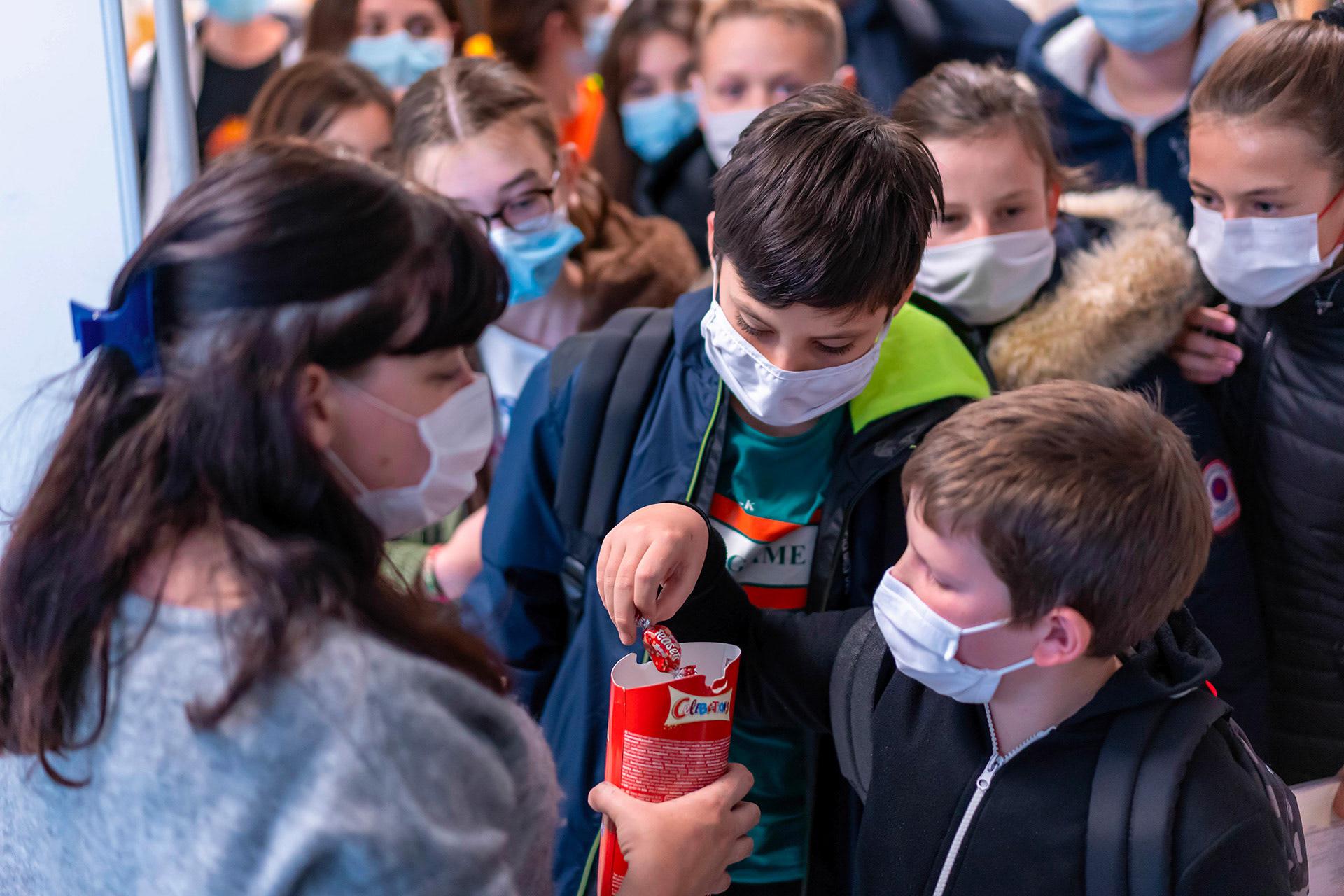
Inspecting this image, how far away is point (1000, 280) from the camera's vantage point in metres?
2.09

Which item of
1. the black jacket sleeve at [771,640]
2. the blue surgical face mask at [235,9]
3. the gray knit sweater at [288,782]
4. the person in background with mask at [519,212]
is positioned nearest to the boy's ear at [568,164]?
the person in background with mask at [519,212]

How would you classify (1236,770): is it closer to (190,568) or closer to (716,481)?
(716,481)

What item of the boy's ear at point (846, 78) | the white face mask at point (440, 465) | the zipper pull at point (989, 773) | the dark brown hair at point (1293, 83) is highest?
the dark brown hair at point (1293, 83)

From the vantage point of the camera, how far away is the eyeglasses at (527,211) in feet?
8.41

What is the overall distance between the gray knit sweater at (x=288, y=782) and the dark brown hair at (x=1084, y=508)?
2.14ft

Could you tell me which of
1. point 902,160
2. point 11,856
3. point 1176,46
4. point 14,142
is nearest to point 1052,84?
point 1176,46

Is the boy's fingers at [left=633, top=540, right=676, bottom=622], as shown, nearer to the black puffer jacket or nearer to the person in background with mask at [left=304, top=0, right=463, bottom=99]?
the black puffer jacket

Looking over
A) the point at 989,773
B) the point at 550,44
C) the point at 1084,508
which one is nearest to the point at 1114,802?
the point at 989,773

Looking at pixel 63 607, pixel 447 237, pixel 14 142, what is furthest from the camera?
pixel 14 142

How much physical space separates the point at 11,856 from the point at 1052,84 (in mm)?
2880

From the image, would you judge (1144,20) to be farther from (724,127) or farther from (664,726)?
(664,726)

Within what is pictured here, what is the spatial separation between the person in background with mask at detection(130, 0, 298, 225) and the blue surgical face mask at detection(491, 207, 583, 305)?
1.54 meters

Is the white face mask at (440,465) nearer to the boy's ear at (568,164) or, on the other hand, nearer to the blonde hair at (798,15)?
the boy's ear at (568,164)

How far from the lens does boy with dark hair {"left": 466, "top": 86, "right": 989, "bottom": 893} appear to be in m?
1.61
